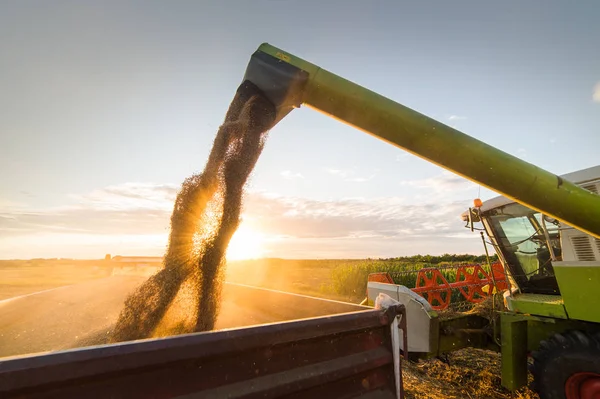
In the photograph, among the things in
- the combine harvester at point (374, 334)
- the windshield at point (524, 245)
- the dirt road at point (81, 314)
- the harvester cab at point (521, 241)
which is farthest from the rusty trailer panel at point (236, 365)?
the windshield at point (524, 245)

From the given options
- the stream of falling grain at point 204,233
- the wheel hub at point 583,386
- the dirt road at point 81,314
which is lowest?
the wheel hub at point 583,386

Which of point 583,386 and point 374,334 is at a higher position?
point 374,334

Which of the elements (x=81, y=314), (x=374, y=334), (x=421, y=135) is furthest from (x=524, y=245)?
(x=81, y=314)

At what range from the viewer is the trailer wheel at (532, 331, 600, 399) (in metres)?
3.20

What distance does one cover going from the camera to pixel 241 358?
133 centimetres

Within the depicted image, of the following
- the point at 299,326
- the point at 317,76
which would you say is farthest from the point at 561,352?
the point at 317,76

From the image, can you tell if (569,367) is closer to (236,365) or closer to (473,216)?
(473,216)

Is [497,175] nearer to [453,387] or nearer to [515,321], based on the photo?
[515,321]

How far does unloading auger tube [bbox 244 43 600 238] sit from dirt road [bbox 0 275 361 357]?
1.41 metres

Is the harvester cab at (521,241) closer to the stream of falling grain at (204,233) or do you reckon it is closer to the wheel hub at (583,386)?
the wheel hub at (583,386)

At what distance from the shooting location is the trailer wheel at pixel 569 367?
3195 mm

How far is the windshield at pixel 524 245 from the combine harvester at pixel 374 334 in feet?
0.07

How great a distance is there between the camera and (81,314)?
4.07 metres

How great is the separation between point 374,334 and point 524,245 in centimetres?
404
